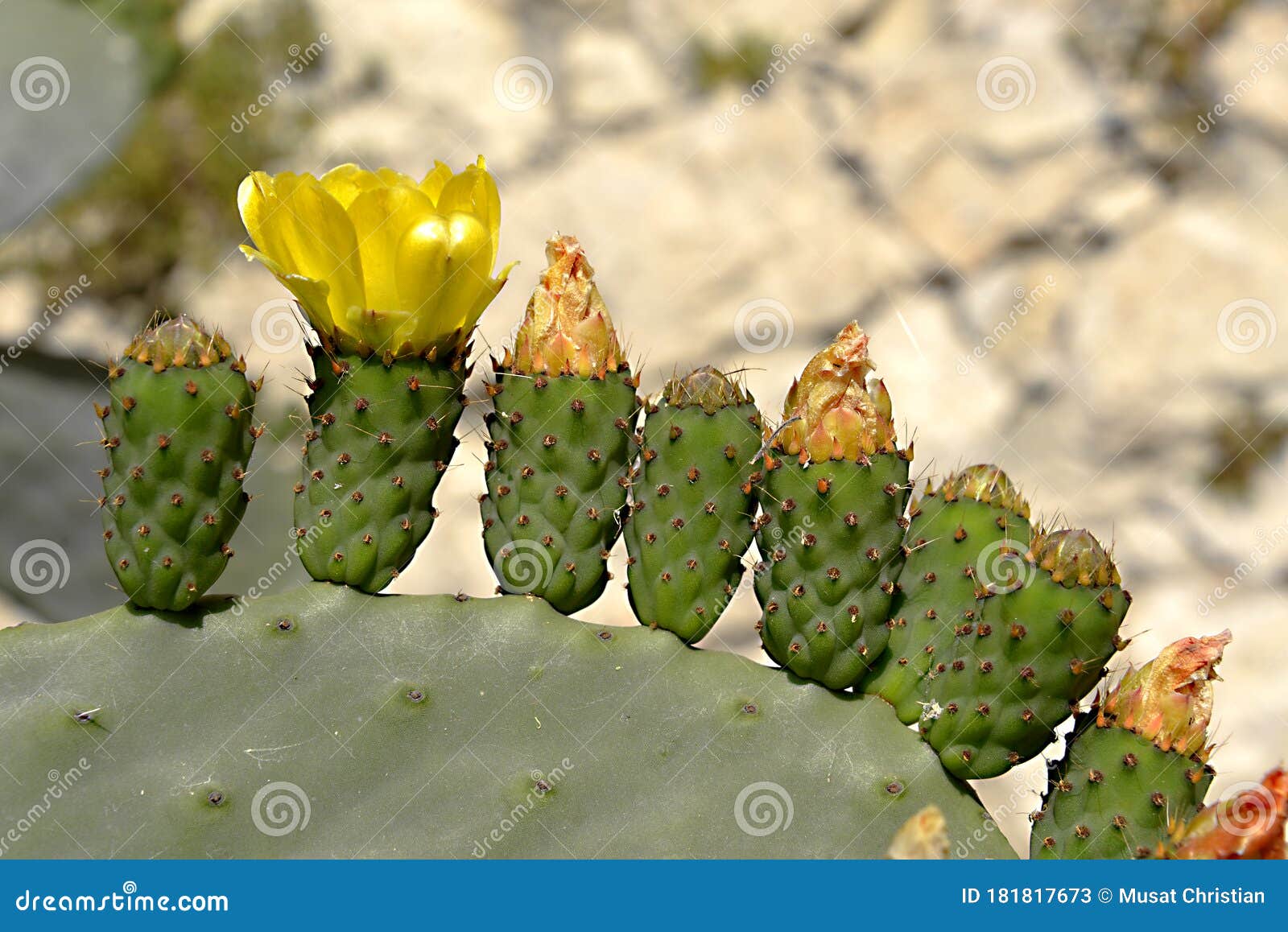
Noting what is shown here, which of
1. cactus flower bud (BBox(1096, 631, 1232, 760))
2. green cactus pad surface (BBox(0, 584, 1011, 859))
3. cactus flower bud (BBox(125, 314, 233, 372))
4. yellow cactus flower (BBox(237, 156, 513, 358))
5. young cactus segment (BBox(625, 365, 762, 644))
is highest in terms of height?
yellow cactus flower (BBox(237, 156, 513, 358))

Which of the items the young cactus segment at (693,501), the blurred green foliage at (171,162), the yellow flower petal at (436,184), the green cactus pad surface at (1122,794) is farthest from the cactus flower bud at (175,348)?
the blurred green foliage at (171,162)

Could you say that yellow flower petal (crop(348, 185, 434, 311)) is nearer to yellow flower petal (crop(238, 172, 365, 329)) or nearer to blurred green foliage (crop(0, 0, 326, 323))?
yellow flower petal (crop(238, 172, 365, 329))

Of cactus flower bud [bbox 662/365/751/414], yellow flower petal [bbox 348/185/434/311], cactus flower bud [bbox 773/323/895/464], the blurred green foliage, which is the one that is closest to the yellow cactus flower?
yellow flower petal [bbox 348/185/434/311]

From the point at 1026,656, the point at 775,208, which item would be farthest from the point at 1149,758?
the point at 775,208

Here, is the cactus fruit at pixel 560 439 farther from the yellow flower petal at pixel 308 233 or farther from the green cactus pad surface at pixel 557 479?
the yellow flower petal at pixel 308 233

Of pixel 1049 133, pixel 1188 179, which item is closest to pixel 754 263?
pixel 1049 133

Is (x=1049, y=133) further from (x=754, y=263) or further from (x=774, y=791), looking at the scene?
(x=774, y=791)
